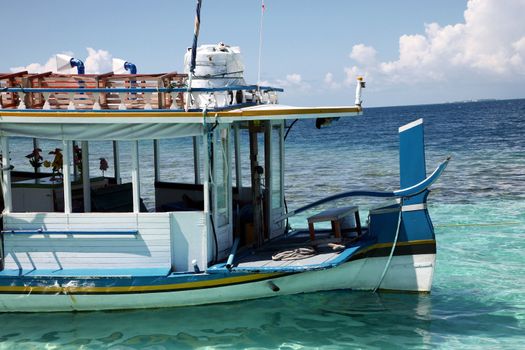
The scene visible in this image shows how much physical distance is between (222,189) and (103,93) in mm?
2334

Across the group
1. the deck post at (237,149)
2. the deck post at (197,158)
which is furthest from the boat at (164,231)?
the deck post at (197,158)

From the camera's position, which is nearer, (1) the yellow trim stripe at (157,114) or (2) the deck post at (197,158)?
(1) the yellow trim stripe at (157,114)

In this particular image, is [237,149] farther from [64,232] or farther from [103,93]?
[64,232]

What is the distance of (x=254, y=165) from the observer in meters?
10.9

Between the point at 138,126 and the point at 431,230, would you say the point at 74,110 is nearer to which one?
the point at 138,126

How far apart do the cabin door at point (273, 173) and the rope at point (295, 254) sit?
A: 1423 millimetres

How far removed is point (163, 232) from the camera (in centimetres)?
973

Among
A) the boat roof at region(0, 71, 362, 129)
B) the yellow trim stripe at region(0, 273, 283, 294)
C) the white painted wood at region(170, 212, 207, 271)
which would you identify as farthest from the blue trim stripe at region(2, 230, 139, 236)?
the boat roof at region(0, 71, 362, 129)

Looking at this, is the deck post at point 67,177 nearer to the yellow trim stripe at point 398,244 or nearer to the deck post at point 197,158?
the deck post at point 197,158

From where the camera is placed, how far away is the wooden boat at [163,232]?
31.7ft

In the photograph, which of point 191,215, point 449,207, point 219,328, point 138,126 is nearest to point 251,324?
point 219,328

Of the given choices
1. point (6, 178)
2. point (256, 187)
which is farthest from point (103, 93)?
point (256, 187)

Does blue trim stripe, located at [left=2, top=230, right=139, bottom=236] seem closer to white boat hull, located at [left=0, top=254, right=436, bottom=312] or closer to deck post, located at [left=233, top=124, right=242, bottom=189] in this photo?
white boat hull, located at [left=0, top=254, right=436, bottom=312]

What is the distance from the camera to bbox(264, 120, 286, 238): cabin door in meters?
11.4
